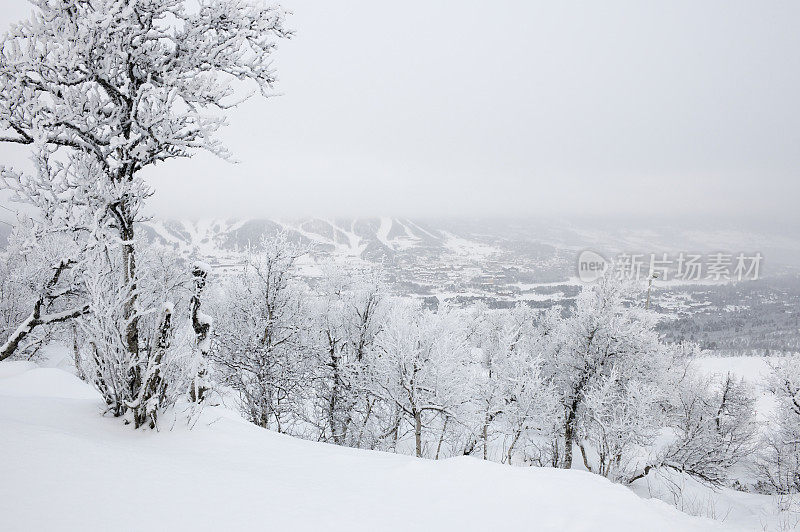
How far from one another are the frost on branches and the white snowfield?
86 centimetres

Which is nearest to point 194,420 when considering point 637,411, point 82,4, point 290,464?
point 290,464

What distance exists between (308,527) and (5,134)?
5872 millimetres

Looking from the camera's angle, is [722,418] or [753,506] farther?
[722,418]

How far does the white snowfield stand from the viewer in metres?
2.95

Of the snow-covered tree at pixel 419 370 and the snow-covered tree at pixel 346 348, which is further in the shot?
the snow-covered tree at pixel 346 348

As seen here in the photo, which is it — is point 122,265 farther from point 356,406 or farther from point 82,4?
point 356,406

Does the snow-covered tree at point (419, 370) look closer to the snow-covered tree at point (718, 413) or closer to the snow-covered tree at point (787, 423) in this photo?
the snow-covered tree at point (718, 413)

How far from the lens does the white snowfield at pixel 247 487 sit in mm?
2951

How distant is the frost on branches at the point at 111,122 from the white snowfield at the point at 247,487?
2.83 ft

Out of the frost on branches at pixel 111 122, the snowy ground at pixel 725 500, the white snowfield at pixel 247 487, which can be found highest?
the frost on branches at pixel 111 122

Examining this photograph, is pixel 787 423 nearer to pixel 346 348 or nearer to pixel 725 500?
pixel 725 500

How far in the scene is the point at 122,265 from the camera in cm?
559

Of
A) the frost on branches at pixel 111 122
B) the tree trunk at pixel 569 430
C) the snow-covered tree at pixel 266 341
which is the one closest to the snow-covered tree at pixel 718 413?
the tree trunk at pixel 569 430

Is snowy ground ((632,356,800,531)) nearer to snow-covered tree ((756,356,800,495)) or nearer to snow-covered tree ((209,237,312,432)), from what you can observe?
snow-covered tree ((756,356,800,495))
